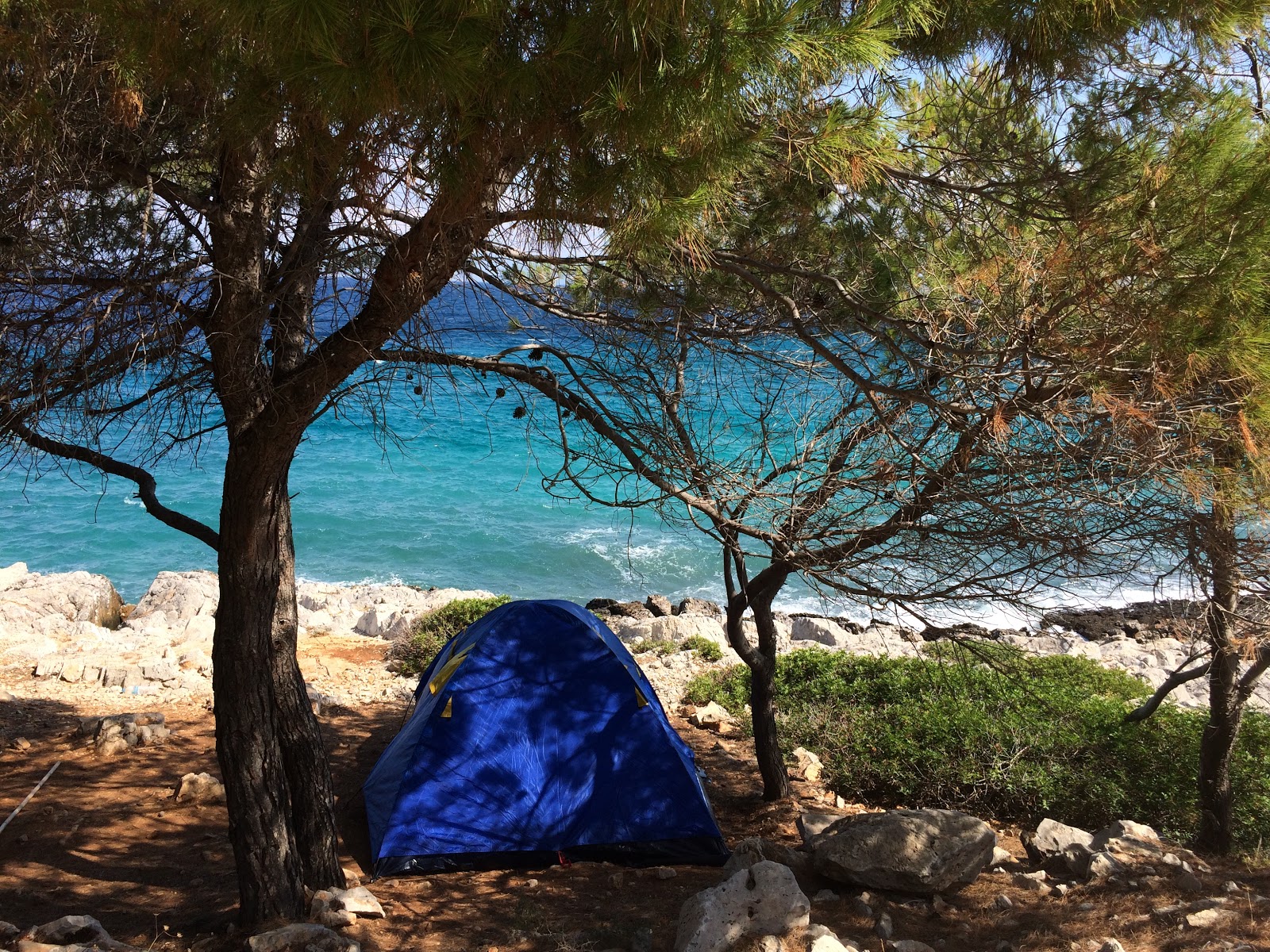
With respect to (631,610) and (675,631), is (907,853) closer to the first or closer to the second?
(675,631)

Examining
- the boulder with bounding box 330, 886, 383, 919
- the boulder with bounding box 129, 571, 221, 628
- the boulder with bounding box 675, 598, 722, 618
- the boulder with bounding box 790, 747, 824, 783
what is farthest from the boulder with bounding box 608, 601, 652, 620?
the boulder with bounding box 330, 886, 383, 919

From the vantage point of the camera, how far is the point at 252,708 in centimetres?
416

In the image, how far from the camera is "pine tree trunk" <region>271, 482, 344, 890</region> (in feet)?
14.2

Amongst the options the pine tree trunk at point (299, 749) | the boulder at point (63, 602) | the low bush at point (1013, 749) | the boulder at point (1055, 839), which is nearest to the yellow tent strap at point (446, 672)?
the pine tree trunk at point (299, 749)

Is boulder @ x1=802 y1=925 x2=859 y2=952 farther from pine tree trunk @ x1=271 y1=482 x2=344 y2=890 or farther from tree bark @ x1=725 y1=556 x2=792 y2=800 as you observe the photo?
pine tree trunk @ x1=271 y1=482 x2=344 y2=890

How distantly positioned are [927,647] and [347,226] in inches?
304

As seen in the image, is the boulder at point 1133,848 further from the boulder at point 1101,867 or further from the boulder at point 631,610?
the boulder at point 631,610

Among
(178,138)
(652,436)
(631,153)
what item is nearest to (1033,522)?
(652,436)

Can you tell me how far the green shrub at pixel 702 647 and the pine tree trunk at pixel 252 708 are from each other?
622 cm

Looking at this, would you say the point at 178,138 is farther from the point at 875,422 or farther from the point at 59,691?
the point at 59,691

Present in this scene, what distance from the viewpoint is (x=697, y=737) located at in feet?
25.3

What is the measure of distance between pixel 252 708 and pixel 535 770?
1.90 m

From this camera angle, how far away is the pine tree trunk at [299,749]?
14.2ft

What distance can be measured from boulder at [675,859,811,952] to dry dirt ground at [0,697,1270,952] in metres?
0.37
